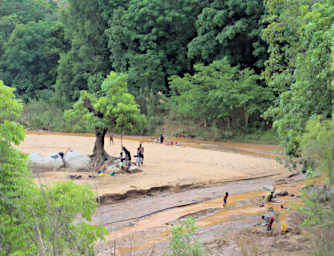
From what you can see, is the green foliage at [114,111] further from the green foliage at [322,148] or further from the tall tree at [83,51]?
the tall tree at [83,51]

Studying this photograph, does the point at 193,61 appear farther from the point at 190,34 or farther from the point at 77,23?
the point at 77,23

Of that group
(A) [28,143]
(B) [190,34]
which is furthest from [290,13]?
(B) [190,34]

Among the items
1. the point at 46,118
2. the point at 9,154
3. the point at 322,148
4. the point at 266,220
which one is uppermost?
the point at 46,118

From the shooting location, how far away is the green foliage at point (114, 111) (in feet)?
60.1

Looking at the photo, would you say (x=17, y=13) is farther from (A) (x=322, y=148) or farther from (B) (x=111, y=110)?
(A) (x=322, y=148)

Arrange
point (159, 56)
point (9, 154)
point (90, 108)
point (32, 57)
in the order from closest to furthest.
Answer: point (9, 154) → point (90, 108) → point (159, 56) → point (32, 57)

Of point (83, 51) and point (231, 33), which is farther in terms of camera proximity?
point (83, 51)

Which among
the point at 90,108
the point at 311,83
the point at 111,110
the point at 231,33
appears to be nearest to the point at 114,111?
the point at 111,110

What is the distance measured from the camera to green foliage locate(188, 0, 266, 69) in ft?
99.3

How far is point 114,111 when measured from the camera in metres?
18.2

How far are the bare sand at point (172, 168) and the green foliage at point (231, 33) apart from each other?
10.3m

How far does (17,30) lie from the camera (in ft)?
148

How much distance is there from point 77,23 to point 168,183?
2933 cm

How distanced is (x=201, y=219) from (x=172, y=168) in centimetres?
732
